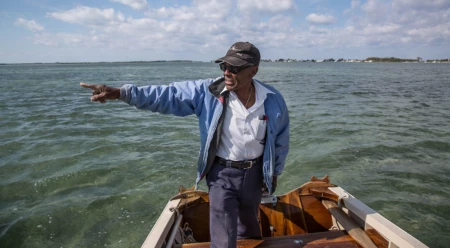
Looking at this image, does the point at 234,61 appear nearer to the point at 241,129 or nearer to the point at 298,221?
the point at 241,129

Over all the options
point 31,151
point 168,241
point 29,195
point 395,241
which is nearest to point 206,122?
point 168,241

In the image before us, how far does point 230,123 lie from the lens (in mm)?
2826

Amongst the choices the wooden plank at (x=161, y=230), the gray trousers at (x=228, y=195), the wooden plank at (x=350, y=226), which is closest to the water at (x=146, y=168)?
the wooden plank at (x=161, y=230)

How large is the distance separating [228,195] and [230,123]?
2.21ft

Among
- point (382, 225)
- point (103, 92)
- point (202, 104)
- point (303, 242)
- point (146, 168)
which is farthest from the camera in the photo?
point (146, 168)

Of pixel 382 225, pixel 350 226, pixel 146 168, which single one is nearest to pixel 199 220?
pixel 350 226

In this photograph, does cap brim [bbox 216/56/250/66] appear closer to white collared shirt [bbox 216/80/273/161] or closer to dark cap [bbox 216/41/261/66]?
dark cap [bbox 216/41/261/66]

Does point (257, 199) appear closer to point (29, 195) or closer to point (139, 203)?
point (139, 203)

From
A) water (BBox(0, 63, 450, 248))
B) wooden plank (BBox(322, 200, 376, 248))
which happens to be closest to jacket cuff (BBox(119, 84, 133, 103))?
wooden plank (BBox(322, 200, 376, 248))

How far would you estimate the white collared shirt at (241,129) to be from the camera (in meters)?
2.83

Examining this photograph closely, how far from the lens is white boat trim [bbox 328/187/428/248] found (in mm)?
2943

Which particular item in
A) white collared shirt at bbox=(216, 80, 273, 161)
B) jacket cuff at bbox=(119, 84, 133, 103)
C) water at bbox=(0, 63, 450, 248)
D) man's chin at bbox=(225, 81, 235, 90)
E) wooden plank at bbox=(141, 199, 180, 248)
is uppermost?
man's chin at bbox=(225, 81, 235, 90)

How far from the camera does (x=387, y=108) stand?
16703mm

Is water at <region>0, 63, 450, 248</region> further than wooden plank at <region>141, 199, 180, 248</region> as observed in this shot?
Yes
